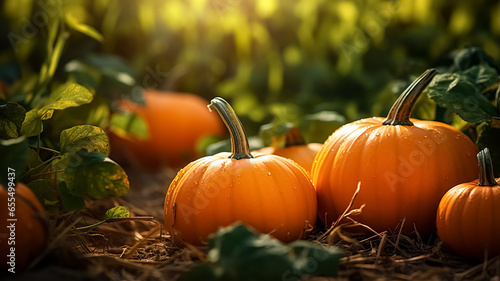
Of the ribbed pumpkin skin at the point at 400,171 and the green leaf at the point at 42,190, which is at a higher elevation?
the ribbed pumpkin skin at the point at 400,171

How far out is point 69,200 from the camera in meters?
1.53

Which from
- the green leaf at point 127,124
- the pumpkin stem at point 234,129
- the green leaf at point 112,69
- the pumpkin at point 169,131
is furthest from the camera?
the pumpkin at point 169,131

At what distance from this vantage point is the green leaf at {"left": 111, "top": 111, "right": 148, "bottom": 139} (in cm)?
290

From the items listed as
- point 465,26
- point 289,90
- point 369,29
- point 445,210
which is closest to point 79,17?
Answer: point 289,90

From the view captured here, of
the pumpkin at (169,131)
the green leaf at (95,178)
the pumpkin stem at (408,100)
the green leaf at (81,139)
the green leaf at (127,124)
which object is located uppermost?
the pumpkin stem at (408,100)

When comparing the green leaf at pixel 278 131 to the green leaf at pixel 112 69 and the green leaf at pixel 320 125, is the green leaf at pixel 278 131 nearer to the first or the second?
the green leaf at pixel 320 125

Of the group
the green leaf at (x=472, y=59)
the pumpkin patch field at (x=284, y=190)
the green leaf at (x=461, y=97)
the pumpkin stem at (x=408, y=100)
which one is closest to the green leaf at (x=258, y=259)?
the pumpkin patch field at (x=284, y=190)

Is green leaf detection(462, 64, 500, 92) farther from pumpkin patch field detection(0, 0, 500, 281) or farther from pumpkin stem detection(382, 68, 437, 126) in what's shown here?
pumpkin stem detection(382, 68, 437, 126)

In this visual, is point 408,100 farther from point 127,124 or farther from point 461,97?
point 127,124

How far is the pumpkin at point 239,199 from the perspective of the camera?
159 centimetres

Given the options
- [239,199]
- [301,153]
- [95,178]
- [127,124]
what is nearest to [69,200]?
[95,178]

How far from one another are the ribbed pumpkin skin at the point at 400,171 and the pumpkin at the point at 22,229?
914mm

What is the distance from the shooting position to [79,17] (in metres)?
3.79

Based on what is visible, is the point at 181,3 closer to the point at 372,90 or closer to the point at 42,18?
the point at 42,18
